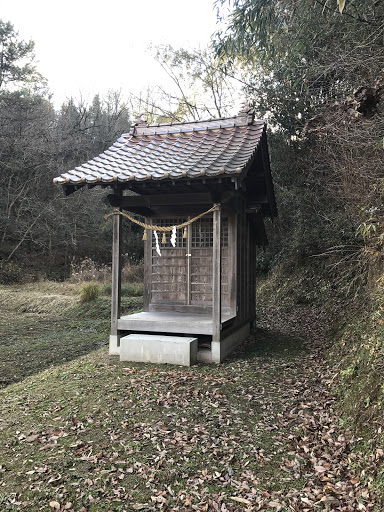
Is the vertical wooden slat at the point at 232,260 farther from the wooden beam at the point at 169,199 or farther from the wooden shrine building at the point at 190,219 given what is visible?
the wooden beam at the point at 169,199

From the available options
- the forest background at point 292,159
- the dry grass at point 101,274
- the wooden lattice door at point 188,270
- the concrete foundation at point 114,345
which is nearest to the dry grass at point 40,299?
the dry grass at point 101,274

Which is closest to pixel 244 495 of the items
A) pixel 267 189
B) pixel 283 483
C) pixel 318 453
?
pixel 283 483

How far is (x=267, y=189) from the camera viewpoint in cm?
809

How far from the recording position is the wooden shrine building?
6.04 metres

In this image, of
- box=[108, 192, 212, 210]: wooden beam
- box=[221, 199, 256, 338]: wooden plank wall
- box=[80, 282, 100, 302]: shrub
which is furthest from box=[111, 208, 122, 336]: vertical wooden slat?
box=[80, 282, 100, 302]: shrub

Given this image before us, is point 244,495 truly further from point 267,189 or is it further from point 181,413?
point 267,189

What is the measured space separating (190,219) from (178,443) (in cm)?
488

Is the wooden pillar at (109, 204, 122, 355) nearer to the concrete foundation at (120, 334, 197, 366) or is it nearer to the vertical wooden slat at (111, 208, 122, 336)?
the vertical wooden slat at (111, 208, 122, 336)

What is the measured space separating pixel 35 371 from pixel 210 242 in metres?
3.95

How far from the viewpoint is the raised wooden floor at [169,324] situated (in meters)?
6.27

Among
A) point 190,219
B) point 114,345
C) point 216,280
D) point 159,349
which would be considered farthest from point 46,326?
point 216,280

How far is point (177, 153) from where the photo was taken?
22.3 feet

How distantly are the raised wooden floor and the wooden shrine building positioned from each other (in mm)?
17

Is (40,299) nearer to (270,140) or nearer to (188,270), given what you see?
(188,270)
